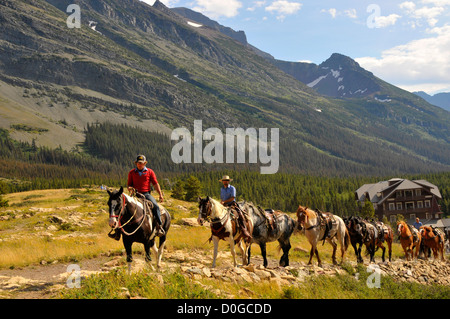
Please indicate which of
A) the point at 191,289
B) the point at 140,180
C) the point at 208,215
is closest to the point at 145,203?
the point at 140,180

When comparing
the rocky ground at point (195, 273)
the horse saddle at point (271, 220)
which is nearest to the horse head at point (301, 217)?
the horse saddle at point (271, 220)

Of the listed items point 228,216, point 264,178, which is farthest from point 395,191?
point 228,216

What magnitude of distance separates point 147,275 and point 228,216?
15.9 feet

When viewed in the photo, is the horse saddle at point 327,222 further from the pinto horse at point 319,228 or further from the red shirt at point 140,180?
the red shirt at point 140,180

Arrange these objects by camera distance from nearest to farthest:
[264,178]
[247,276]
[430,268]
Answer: [247,276]
[430,268]
[264,178]

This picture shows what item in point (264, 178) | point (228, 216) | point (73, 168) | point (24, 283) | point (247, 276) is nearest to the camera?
point (247, 276)

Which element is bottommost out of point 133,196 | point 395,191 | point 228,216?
point 395,191

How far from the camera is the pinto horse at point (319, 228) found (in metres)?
15.6

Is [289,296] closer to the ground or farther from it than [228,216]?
closer to the ground

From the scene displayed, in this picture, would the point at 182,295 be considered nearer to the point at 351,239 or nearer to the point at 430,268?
the point at 351,239

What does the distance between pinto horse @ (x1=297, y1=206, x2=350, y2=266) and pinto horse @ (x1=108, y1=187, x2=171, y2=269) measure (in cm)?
783

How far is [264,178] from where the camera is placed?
137 m

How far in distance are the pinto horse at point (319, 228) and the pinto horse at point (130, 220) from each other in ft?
25.7
